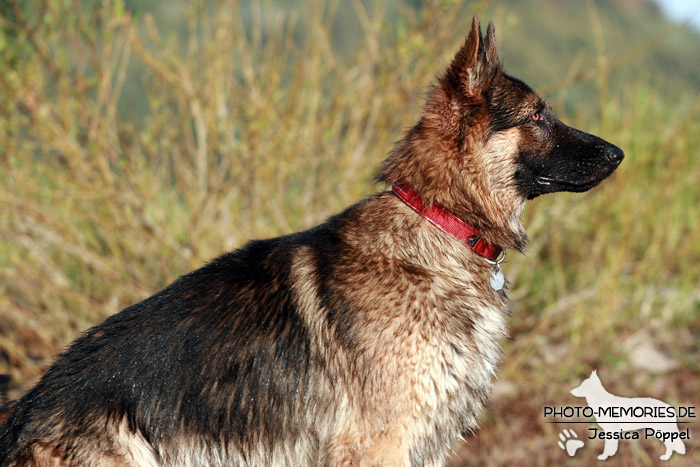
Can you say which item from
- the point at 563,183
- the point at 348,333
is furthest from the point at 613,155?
the point at 348,333

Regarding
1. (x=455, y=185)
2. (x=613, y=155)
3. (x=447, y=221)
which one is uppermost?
(x=613, y=155)

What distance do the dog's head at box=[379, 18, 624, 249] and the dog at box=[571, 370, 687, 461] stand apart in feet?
7.67

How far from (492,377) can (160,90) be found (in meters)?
3.61

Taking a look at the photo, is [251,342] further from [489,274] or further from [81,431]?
[489,274]

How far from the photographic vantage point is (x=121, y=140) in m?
5.18

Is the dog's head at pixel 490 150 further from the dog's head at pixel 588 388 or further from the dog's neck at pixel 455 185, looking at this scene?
the dog's head at pixel 588 388

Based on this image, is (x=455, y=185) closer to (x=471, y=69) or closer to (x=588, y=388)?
(x=471, y=69)

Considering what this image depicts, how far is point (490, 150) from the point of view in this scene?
9.86ft

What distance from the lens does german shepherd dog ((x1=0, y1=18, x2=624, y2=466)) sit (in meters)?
2.63

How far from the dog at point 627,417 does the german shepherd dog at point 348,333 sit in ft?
7.87

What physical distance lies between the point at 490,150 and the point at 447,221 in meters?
0.37

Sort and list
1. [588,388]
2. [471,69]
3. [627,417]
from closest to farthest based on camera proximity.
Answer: [471,69] < [627,417] < [588,388]

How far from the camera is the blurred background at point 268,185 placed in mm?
4727

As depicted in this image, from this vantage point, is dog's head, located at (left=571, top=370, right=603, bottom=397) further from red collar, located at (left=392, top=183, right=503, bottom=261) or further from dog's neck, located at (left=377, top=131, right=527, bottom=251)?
red collar, located at (left=392, top=183, right=503, bottom=261)
